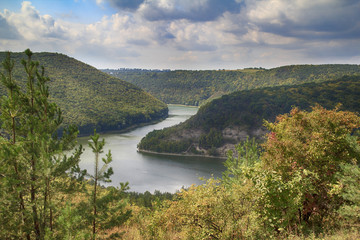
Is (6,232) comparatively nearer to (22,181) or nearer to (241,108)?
(22,181)

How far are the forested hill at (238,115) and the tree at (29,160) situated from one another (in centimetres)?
7450

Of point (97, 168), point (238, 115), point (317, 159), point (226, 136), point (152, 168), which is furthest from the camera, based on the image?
point (238, 115)

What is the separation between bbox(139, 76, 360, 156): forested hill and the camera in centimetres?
8669

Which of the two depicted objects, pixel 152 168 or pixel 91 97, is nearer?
pixel 152 168

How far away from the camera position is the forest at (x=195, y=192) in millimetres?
7477

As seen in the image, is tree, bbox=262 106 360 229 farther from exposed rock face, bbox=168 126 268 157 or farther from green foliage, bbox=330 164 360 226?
exposed rock face, bbox=168 126 268 157

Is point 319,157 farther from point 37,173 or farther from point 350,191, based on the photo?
point 37,173

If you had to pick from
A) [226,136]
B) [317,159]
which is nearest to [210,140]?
[226,136]

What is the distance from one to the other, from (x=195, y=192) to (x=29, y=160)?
17.2 ft

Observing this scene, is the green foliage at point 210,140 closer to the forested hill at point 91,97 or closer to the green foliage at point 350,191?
the forested hill at point 91,97

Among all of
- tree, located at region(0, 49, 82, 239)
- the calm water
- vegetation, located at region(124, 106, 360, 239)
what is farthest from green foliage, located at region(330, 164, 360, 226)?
the calm water

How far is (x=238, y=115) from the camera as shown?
100m

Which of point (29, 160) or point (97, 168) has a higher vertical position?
point (29, 160)

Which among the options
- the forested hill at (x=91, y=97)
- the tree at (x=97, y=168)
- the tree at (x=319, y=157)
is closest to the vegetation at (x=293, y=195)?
the tree at (x=319, y=157)
